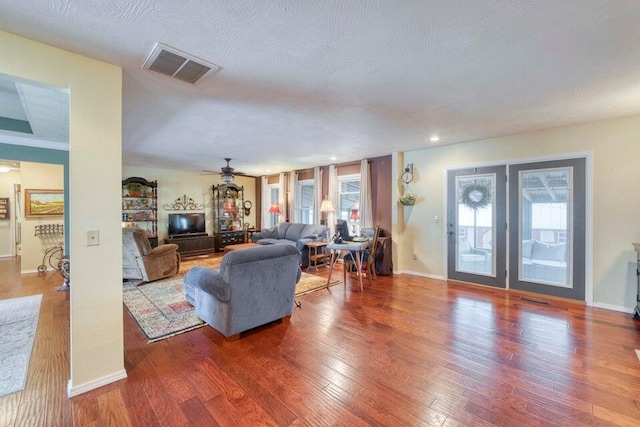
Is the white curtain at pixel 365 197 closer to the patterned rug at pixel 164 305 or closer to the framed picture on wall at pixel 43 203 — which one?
the patterned rug at pixel 164 305

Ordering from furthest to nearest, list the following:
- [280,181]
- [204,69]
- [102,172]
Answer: [280,181] < [204,69] < [102,172]

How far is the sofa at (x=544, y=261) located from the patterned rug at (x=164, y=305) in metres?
3.05

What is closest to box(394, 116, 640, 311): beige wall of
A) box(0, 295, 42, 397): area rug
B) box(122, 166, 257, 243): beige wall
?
box(0, 295, 42, 397): area rug

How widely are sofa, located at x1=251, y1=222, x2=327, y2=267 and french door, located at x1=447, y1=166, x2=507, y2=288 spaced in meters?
2.91

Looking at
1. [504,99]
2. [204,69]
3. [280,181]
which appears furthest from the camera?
[280,181]

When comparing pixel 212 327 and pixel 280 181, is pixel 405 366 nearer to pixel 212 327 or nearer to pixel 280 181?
pixel 212 327

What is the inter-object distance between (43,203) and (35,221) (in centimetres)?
42

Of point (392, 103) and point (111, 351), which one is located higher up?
point (392, 103)

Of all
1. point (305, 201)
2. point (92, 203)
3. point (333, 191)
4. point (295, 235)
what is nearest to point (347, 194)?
point (333, 191)

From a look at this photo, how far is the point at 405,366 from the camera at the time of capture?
7.39 feet

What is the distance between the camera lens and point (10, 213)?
7.21m

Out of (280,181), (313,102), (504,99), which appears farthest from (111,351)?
(280,181)

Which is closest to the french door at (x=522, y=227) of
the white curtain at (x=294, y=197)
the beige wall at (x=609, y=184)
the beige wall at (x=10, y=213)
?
the beige wall at (x=609, y=184)

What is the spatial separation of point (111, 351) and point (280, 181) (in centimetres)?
636
